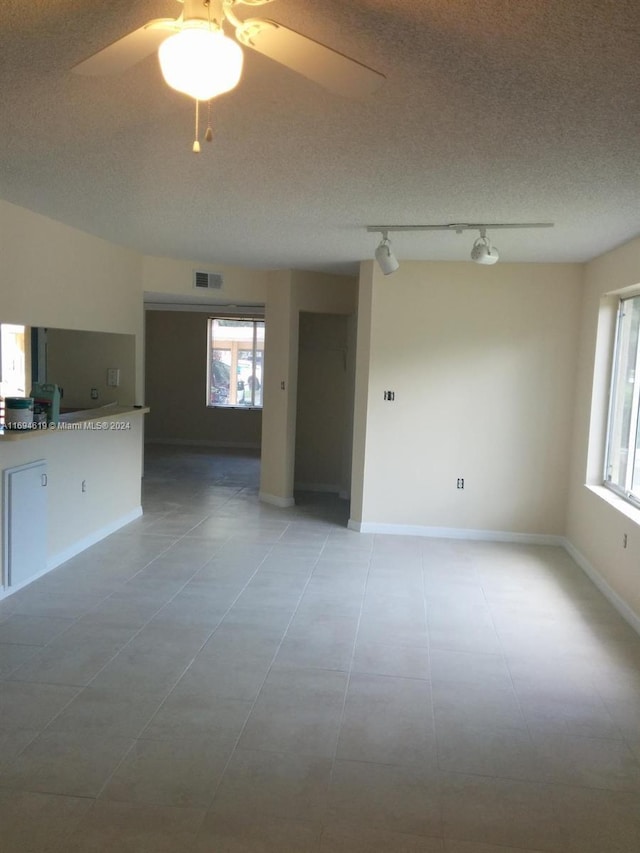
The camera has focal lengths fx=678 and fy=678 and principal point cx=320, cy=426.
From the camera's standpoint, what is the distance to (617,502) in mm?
4652

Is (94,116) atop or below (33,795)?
atop

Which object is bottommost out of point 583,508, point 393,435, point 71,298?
point 583,508

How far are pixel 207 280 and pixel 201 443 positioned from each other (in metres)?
4.56

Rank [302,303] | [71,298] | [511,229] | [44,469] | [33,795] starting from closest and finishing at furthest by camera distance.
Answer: [33,795], [511,229], [44,469], [71,298], [302,303]

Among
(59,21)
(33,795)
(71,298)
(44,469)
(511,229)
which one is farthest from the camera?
(71,298)

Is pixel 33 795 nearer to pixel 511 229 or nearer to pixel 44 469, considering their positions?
pixel 44 469

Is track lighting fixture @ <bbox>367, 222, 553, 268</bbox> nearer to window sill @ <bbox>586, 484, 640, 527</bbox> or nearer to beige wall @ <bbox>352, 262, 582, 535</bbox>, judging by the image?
beige wall @ <bbox>352, 262, 582, 535</bbox>

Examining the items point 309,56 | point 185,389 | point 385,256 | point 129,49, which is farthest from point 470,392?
point 185,389

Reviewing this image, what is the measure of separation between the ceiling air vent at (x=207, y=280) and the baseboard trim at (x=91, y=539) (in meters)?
2.17

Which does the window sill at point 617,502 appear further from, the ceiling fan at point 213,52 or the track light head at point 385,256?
the ceiling fan at point 213,52

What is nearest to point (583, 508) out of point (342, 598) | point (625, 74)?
point (342, 598)

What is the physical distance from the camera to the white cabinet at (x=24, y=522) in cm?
408

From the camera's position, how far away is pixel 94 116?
2.45 metres

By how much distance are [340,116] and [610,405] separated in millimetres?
3565
